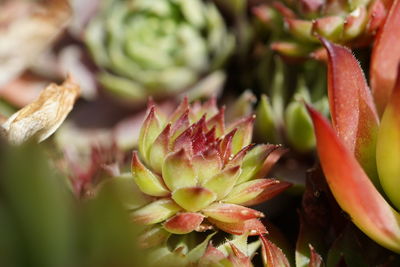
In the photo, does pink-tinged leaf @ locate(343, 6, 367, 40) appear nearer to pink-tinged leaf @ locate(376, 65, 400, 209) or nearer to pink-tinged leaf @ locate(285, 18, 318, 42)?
pink-tinged leaf @ locate(285, 18, 318, 42)

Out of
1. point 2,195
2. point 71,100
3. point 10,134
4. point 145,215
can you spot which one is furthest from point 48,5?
point 2,195

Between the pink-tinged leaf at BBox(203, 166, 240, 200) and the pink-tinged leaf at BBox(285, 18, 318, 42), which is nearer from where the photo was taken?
the pink-tinged leaf at BBox(203, 166, 240, 200)

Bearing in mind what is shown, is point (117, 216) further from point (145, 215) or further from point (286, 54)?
point (286, 54)

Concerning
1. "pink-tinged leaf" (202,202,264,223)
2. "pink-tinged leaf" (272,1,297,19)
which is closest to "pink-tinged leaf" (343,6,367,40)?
"pink-tinged leaf" (272,1,297,19)

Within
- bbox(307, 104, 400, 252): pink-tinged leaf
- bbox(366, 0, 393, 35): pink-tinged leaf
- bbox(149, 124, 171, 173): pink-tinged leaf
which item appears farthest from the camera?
bbox(366, 0, 393, 35): pink-tinged leaf

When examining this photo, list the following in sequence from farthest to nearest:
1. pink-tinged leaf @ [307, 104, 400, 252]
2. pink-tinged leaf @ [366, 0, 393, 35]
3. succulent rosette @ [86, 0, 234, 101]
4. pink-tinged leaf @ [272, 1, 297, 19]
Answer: succulent rosette @ [86, 0, 234, 101] → pink-tinged leaf @ [272, 1, 297, 19] → pink-tinged leaf @ [366, 0, 393, 35] → pink-tinged leaf @ [307, 104, 400, 252]

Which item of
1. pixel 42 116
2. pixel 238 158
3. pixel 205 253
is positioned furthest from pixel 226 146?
pixel 42 116
